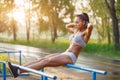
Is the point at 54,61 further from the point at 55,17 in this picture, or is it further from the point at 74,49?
the point at 55,17

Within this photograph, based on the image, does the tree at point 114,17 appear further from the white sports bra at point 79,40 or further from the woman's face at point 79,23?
the white sports bra at point 79,40

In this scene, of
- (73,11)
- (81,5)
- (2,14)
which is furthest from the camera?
(2,14)

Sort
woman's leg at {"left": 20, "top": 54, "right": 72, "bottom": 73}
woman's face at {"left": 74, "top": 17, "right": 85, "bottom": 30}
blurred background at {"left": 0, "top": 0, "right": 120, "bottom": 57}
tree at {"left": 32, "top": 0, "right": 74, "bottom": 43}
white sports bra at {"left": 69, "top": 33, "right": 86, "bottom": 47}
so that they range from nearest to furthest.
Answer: woman's leg at {"left": 20, "top": 54, "right": 72, "bottom": 73} → white sports bra at {"left": 69, "top": 33, "right": 86, "bottom": 47} → woman's face at {"left": 74, "top": 17, "right": 85, "bottom": 30} → blurred background at {"left": 0, "top": 0, "right": 120, "bottom": 57} → tree at {"left": 32, "top": 0, "right": 74, "bottom": 43}

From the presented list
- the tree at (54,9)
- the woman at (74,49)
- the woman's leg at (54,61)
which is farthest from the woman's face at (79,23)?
the tree at (54,9)

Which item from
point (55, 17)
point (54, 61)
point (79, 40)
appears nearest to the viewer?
point (54, 61)

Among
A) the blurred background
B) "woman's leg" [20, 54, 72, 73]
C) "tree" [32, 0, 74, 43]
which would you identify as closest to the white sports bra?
"woman's leg" [20, 54, 72, 73]

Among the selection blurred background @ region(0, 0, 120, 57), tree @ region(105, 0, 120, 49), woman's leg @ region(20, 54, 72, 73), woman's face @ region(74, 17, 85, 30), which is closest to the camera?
woman's leg @ region(20, 54, 72, 73)

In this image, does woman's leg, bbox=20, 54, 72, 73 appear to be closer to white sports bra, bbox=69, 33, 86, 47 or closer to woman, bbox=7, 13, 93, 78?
woman, bbox=7, 13, 93, 78

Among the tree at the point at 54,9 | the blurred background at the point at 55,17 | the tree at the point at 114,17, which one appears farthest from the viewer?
the tree at the point at 54,9

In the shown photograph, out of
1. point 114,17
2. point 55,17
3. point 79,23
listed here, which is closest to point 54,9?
point 55,17

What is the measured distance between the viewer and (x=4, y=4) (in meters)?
65.3

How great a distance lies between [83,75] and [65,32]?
4663cm

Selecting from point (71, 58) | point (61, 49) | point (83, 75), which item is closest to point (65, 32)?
point (61, 49)

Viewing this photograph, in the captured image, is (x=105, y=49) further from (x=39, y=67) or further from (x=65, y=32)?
(x=65, y=32)
